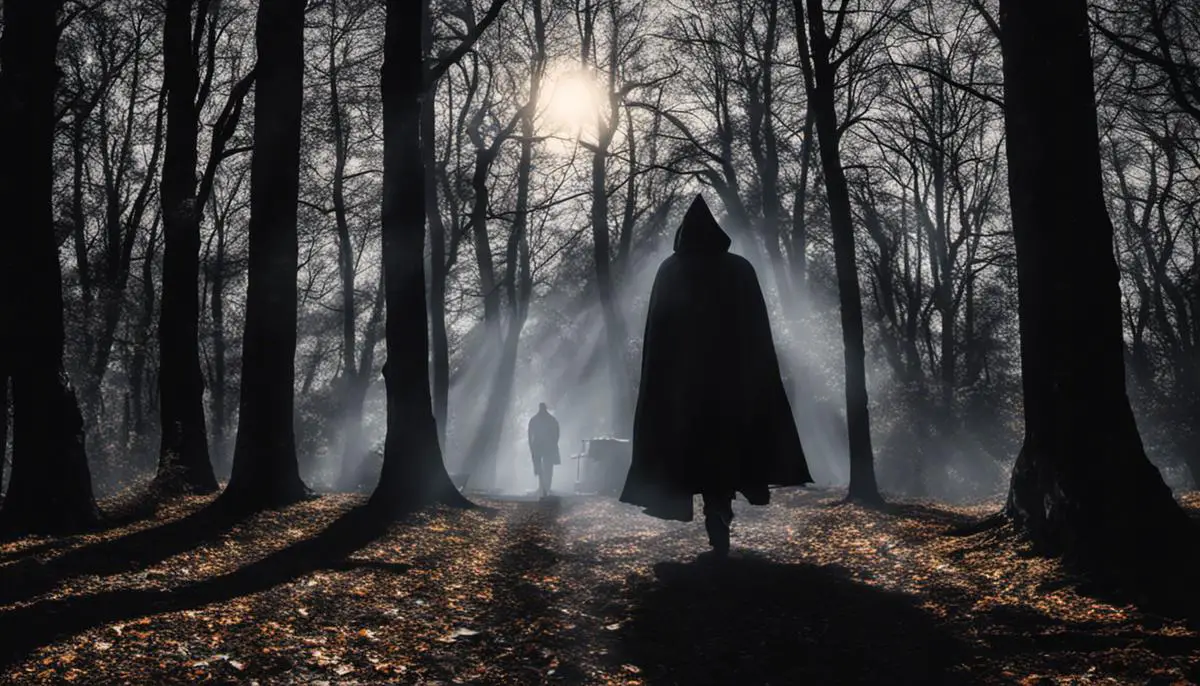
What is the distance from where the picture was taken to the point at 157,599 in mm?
5988

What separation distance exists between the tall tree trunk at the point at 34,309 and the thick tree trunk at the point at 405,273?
10.8 ft

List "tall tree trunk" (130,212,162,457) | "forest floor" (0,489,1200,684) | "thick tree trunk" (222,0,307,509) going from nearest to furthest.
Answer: "forest floor" (0,489,1200,684), "thick tree trunk" (222,0,307,509), "tall tree trunk" (130,212,162,457)

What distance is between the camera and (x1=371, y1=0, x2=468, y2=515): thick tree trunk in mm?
11773

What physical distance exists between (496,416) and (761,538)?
18.7 metres

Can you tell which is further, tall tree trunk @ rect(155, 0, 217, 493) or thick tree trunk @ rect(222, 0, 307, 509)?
tall tree trunk @ rect(155, 0, 217, 493)

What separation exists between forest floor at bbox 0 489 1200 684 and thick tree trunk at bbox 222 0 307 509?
5.55ft

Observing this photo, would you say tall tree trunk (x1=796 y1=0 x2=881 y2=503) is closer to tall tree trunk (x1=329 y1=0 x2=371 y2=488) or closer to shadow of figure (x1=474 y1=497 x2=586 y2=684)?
shadow of figure (x1=474 y1=497 x2=586 y2=684)

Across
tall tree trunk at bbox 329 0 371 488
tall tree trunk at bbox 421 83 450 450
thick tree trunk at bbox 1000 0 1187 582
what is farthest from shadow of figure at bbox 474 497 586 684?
tall tree trunk at bbox 329 0 371 488

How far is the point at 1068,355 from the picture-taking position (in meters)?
6.72

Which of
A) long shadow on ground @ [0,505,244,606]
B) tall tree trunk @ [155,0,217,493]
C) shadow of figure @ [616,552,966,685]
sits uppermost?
tall tree trunk @ [155,0,217,493]

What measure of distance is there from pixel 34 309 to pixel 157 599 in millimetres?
4612

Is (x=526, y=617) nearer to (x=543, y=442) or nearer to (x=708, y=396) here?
(x=708, y=396)

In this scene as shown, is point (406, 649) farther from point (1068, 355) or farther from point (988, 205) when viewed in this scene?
point (988, 205)

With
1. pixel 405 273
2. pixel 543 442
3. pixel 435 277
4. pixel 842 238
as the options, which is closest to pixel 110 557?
pixel 405 273
